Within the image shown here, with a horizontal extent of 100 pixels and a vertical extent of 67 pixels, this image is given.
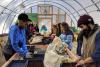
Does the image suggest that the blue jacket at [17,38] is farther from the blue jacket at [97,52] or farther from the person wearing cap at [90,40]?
the blue jacket at [97,52]

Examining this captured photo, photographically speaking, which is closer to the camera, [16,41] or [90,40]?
[90,40]

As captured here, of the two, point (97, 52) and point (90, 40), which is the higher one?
point (90, 40)

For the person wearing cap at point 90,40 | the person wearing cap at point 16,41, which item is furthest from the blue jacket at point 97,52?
the person wearing cap at point 16,41

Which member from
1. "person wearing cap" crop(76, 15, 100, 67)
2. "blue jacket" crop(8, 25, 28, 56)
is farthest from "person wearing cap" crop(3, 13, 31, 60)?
"person wearing cap" crop(76, 15, 100, 67)

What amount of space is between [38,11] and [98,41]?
2392 centimetres

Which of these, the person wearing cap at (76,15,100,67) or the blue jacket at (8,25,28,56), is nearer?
the person wearing cap at (76,15,100,67)

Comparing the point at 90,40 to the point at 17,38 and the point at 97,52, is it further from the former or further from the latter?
the point at 17,38

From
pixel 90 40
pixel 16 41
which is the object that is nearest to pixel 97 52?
pixel 90 40

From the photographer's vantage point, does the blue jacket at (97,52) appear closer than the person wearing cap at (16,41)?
Yes

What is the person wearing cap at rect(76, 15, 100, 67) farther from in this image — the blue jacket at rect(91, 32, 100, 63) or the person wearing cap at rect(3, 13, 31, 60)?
the person wearing cap at rect(3, 13, 31, 60)

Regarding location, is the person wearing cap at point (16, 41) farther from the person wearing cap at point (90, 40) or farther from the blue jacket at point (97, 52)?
the blue jacket at point (97, 52)

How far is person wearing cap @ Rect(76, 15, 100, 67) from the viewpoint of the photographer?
457 centimetres

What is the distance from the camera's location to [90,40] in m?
4.72

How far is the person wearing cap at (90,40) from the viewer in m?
4.57
